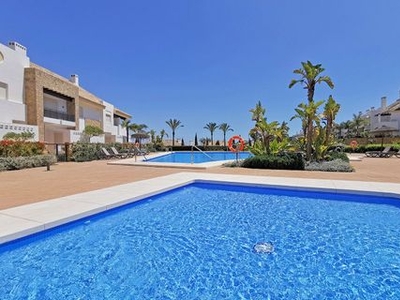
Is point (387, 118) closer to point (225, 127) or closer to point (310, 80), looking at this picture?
point (225, 127)

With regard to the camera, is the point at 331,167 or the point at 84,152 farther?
the point at 84,152

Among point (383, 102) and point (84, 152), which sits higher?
point (383, 102)

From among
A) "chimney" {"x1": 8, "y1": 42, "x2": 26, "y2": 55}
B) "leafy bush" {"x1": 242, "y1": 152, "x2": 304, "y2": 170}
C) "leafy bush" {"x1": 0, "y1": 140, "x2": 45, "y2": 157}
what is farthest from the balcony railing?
"leafy bush" {"x1": 242, "y1": 152, "x2": 304, "y2": 170}

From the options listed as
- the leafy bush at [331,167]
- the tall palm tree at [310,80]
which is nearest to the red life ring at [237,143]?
the tall palm tree at [310,80]

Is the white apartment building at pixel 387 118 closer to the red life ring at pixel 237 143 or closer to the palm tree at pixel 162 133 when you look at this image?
the red life ring at pixel 237 143

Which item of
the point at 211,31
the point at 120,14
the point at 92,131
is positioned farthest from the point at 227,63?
the point at 92,131

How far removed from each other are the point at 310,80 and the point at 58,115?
2290 centimetres

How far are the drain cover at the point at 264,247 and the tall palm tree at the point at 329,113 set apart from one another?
11.7 m

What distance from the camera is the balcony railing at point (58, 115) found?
22.1m

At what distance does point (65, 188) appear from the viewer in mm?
6996

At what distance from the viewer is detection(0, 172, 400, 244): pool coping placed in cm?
384

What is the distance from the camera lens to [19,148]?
13.7m

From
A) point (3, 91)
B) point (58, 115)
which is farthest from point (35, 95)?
point (58, 115)

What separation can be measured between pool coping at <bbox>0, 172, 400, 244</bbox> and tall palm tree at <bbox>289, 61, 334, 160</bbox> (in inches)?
247
